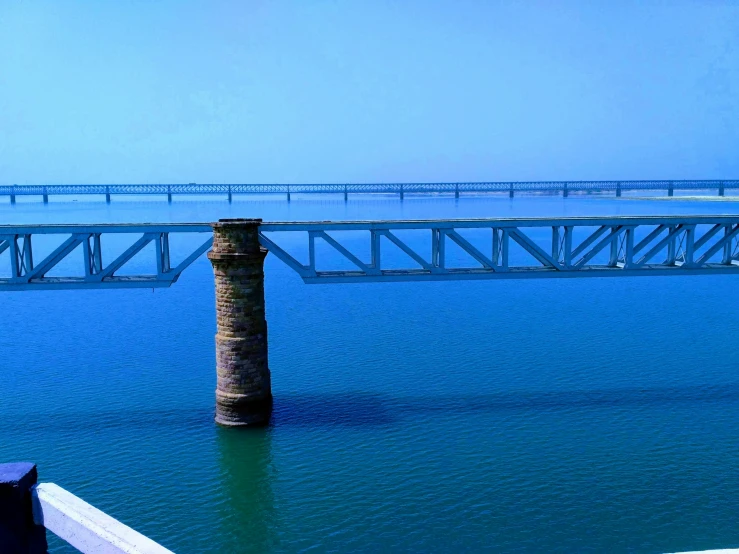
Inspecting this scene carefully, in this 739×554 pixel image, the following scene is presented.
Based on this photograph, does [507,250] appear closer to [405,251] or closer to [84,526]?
[405,251]

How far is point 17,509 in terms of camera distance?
417 cm

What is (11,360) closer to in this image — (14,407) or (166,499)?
(14,407)

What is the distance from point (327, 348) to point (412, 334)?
12.0ft

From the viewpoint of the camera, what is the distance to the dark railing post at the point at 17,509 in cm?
415

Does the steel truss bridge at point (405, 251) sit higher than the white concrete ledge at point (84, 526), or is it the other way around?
the steel truss bridge at point (405, 251)

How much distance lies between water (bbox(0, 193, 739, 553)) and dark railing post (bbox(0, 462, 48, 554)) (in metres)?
7.52

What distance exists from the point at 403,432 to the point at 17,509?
12111 millimetres

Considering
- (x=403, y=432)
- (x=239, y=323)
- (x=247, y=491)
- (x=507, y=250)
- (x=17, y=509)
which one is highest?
(x=507, y=250)

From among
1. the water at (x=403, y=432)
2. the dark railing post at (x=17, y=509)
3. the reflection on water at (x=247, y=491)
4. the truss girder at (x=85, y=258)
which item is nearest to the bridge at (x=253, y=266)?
the truss girder at (x=85, y=258)

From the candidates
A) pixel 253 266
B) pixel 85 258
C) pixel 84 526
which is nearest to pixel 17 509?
pixel 84 526

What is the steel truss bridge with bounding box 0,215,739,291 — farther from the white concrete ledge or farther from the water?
the white concrete ledge

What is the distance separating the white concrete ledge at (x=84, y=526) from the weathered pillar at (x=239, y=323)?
11140mm

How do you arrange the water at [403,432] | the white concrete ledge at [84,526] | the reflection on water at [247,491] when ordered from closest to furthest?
the white concrete ledge at [84,526] < the reflection on water at [247,491] < the water at [403,432]

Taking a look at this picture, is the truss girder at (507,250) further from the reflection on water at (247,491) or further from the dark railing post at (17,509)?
the dark railing post at (17,509)
